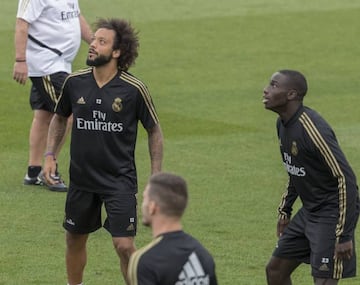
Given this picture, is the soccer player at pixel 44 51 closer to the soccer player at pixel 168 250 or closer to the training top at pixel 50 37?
the training top at pixel 50 37

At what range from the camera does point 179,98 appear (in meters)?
19.0

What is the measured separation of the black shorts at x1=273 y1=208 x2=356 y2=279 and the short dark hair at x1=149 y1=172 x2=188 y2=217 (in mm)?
2695

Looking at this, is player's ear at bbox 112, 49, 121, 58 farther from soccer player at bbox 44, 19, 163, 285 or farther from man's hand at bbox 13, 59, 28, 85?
man's hand at bbox 13, 59, 28, 85

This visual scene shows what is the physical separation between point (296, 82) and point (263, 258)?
257 centimetres

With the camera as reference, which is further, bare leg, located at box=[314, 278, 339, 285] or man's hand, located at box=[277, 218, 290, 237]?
man's hand, located at box=[277, 218, 290, 237]

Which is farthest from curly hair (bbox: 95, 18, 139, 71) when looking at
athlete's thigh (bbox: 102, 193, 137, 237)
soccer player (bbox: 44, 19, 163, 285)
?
athlete's thigh (bbox: 102, 193, 137, 237)

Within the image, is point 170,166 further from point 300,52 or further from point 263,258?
point 300,52

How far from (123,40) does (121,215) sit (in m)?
1.40

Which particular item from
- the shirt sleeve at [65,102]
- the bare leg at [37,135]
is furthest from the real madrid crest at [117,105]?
the bare leg at [37,135]

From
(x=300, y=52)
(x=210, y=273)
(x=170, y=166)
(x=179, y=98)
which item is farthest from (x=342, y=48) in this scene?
(x=210, y=273)

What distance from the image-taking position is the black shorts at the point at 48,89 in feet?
45.1

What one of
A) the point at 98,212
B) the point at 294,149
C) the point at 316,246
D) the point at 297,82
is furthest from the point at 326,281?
the point at 98,212

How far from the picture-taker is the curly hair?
10.1 metres

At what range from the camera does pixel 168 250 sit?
6738 millimetres
